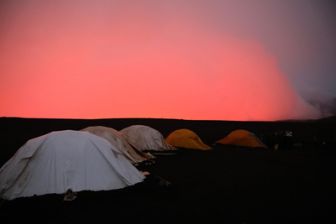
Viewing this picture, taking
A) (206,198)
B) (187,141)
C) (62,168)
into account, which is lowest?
(206,198)

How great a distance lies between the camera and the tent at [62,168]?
9125 millimetres

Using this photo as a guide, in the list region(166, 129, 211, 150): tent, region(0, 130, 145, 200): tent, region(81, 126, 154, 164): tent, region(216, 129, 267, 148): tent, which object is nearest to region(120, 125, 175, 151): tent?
region(166, 129, 211, 150): tent

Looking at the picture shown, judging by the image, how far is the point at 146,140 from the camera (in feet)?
70.3

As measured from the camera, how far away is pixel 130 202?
8.87 meters

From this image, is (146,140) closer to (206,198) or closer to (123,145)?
(123,145)

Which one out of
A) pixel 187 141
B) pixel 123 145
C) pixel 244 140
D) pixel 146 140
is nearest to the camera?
pixel 123 145

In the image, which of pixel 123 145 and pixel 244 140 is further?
pixel 244 140

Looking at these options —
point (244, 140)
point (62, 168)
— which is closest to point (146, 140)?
point (244, 140)

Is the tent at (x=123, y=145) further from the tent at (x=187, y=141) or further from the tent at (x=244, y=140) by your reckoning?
the tent at (x=244, y=140)

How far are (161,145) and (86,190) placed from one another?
39.8 ft

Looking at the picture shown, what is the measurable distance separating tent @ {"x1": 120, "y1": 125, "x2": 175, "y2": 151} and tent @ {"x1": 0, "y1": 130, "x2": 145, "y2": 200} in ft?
35.5

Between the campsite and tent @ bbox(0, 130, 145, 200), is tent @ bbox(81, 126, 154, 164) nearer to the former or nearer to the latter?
the campsite

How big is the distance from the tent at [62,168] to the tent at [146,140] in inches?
426

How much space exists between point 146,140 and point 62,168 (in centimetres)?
1225
